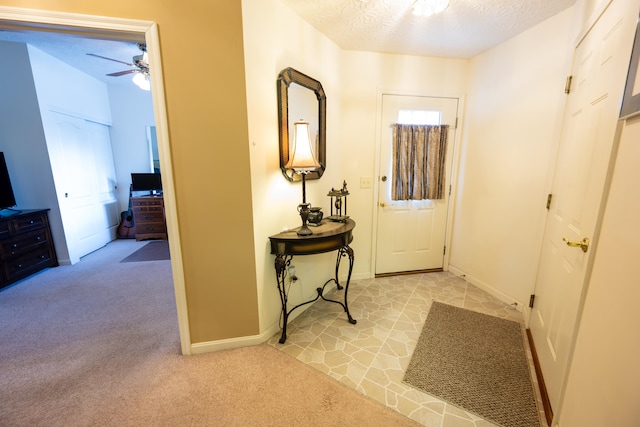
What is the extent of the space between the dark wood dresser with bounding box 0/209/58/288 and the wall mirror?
338 cm

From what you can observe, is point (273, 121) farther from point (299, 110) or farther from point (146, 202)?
point (146, 202)

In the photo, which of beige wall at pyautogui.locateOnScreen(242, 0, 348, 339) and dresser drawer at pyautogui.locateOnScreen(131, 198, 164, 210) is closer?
beige wall at pyautogui.locateOnScreen(242, 0, 348, 339)

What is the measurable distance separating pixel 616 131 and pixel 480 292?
82.4 inches

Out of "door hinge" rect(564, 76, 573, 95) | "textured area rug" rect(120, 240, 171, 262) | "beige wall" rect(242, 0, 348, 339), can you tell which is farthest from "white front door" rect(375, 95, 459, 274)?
"textured area rug" rect(120, 240, 171, 262)

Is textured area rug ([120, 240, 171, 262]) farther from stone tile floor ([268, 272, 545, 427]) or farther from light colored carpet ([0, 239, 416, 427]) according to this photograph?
stone tile floor ([268, 272, 545, 427])

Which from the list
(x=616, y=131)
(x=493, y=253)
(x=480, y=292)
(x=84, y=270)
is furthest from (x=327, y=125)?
(x=84, y=270)

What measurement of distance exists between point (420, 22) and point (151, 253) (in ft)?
14.7

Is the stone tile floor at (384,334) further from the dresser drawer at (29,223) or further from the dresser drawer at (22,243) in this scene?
the dresser drawer at (29,223)

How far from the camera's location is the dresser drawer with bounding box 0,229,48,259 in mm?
2744

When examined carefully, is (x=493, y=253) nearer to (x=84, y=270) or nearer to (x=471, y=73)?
(x=471, y=73)

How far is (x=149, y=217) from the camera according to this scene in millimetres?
4375

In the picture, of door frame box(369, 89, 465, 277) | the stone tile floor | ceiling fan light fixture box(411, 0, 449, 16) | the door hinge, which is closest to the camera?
the stone tile floor

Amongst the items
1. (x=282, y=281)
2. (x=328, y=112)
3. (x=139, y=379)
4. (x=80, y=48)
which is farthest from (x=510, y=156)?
(x=80, y=48)

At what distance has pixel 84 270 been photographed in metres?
3.21
